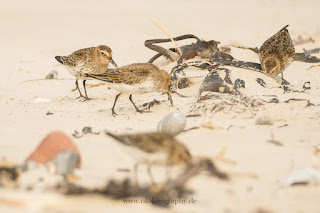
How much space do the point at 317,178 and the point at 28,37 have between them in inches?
515

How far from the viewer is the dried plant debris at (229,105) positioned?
669 centimetres

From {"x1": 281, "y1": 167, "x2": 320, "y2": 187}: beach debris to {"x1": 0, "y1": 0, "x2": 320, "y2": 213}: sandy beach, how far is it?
44 millimetres

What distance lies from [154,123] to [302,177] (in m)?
2.86

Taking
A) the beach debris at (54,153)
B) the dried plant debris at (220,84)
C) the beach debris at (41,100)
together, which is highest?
the dried plant debris at (220,84)

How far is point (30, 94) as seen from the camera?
895cm

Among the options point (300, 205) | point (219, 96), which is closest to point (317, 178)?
point (300, 205)

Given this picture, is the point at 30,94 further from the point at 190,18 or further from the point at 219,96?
the point at 190,18

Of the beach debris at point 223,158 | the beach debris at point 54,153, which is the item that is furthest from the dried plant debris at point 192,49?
the beach debris at point 54,153

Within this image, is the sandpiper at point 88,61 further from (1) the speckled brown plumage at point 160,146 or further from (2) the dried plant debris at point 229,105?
(1) the speckled brown plumage at point 160,146

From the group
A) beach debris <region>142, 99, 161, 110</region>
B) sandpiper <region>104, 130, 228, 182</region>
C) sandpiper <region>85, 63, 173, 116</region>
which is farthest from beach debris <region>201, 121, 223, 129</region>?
sandpiper <region>104, 130, 228, 182</region>

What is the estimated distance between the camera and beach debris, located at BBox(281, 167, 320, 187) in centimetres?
403

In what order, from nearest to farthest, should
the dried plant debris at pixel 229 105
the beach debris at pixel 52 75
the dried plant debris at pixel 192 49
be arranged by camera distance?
the dried plant debris at pixel 229 105, the dried plant debris at pixel 192 49, the beach debris at pixel 52 75

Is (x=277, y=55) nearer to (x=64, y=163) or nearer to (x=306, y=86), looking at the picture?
(x=306, y=86)

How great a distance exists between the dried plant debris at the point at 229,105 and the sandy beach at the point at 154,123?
0.08ft
